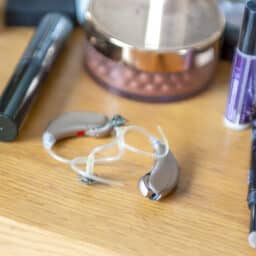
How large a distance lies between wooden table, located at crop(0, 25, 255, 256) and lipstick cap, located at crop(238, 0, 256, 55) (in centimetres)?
8

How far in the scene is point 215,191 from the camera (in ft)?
1.49

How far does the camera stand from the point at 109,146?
0.49 m

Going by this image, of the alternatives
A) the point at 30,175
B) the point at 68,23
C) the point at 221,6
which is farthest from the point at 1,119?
the point at 221,6

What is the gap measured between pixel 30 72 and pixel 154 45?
116 mm

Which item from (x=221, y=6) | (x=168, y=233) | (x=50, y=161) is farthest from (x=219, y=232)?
(x=221, y=6)

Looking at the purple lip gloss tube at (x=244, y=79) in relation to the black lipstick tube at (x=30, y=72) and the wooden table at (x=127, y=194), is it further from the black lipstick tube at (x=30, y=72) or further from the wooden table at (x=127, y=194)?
the black lipstick tube at (x=30, y=72)

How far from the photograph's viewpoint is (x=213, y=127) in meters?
0.52

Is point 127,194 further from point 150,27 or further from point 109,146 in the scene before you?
point 150,27

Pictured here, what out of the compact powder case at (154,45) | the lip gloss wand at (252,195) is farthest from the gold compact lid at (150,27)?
the lip gloss wand at (252,195)

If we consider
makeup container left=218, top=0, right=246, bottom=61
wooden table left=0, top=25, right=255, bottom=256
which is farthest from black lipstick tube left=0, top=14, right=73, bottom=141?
makeup container left=218, top=0, right=246, bottom=61

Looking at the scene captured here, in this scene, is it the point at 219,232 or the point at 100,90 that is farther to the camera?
the point at 100,90

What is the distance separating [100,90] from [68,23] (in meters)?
0.09

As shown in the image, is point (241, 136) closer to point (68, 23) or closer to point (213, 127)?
point (213, 127)

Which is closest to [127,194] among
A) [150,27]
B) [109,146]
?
[109,146]
